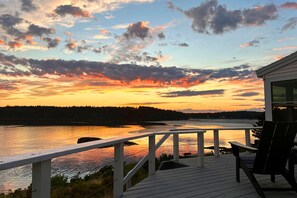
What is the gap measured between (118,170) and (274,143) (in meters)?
2.26

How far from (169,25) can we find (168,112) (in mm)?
83327

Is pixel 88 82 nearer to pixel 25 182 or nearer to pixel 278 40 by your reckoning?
pixel 25 182

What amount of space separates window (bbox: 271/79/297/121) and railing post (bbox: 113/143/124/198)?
6.35 meters

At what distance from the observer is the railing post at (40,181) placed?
6.19 feet

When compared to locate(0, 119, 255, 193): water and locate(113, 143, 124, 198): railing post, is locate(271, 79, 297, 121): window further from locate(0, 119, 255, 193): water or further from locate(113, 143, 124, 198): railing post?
locate(113, 143, 124, 198): railing post

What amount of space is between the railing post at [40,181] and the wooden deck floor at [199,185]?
232 cm

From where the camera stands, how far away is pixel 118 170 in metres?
4.02

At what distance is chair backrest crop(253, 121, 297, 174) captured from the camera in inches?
166

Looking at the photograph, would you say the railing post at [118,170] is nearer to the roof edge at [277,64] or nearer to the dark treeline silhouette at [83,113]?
the roof edge at [277,64]

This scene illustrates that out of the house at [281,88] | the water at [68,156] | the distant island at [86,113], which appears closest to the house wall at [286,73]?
the house at [281,88]

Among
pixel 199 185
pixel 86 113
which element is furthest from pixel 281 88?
pixel 86 113

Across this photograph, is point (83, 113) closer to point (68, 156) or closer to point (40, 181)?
point (68, 156)

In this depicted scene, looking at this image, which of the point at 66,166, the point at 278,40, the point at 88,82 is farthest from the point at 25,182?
the point at 278,40

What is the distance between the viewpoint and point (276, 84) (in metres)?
8.94
